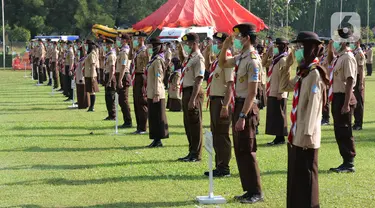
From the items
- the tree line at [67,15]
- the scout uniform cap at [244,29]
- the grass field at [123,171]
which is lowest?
the grass field at [123,171]

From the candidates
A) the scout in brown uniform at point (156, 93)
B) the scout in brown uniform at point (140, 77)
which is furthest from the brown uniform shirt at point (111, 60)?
the scout in brown uniform at point (156, 93)

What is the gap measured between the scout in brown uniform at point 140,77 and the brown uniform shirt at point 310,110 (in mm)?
7425

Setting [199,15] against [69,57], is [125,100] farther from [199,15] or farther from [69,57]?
[199,15]

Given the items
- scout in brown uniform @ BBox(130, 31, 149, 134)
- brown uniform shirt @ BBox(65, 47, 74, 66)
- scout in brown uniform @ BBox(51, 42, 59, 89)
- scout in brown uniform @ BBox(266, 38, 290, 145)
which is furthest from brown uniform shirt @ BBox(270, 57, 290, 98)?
scout in brown uniform @ BBox(51, 42, 59, 89)

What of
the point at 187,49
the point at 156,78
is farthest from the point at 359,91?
the point at 187,49

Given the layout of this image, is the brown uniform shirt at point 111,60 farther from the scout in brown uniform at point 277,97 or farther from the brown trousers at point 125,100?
the scout in brown uniform at point 277,97

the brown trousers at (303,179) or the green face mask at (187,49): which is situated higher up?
the green face mask at (187,49)

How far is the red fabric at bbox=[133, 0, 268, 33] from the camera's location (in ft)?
108

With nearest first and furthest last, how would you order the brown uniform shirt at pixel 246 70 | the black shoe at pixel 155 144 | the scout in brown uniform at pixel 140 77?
1. the brown uniform shirt at pixel 246 70
2. the black shoe at pixel 155 144
3. the scout in brown uniform at pixel 140 77

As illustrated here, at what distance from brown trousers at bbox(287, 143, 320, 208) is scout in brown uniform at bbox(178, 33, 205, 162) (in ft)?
13.6

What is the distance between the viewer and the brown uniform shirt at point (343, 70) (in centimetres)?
1095

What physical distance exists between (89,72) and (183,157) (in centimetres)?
874

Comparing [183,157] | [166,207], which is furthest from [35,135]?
[166,207]

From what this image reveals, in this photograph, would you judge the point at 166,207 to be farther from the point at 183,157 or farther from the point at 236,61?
the point at 183,157
